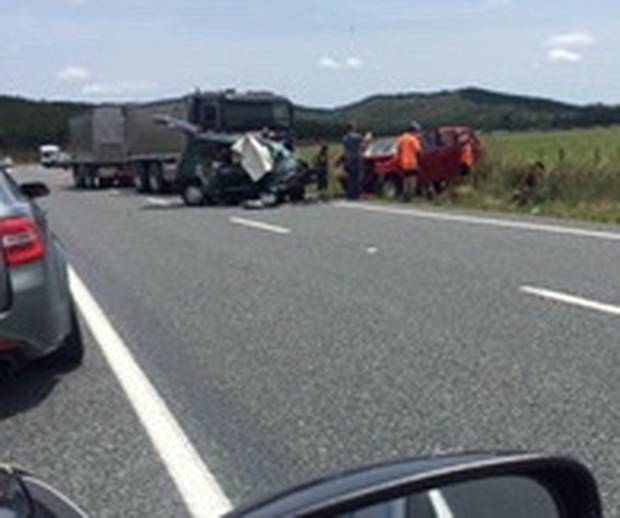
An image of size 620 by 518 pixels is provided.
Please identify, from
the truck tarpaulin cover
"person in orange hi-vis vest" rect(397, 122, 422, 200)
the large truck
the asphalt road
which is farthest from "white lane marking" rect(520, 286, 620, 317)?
the large truck

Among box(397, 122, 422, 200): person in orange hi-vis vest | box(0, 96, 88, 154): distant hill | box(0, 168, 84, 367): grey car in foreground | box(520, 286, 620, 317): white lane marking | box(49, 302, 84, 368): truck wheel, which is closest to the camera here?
box(0, 168, 84, 367): grey car in foreground

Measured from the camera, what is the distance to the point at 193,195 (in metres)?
26.2

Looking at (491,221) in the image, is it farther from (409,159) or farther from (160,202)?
(160,202)

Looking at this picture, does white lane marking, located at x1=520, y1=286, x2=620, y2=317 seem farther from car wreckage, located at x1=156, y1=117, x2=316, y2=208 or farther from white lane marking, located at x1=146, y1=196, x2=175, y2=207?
white lane marking, located at x1=146, y1=196, x2=175, y2=207

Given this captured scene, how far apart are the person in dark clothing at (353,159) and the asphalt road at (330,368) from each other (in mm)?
Result: 10518

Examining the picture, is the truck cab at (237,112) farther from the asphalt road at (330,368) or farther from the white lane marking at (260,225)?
the asphalt road at (330,368)

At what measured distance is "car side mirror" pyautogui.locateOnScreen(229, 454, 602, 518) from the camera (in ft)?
6.10

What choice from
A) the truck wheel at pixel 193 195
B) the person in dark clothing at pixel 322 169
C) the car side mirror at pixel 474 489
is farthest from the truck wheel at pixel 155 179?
the car side mirror at pixel 474 489

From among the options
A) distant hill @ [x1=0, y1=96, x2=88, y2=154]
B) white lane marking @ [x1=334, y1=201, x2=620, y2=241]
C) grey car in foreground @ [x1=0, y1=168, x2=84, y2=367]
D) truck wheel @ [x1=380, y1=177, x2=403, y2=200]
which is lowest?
distant hill @ [x1=0, y1=96, x2=88, y2=154]

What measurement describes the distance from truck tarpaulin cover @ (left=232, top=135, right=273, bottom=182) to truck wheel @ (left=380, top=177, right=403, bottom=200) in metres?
2.49

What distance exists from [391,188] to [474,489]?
23600 mm

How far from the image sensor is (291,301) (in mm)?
10500

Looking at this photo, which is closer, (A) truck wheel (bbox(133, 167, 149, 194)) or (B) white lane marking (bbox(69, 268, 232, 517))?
(B) white lane marking (bbox(69, 268, 232, 517))

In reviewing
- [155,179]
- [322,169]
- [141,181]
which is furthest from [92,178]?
[322,169]
